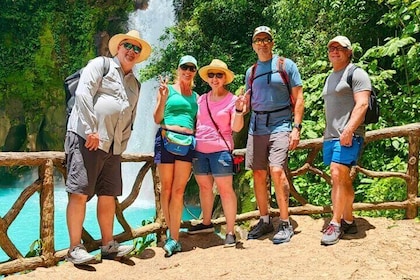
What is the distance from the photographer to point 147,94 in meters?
17.6

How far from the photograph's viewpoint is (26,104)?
17.7 m

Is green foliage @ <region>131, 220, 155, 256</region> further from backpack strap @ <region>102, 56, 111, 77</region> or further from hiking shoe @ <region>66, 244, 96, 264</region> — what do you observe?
backpack strap @ <region>102, 56, 111, 77</region>

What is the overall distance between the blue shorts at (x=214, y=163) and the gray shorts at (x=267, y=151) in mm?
270

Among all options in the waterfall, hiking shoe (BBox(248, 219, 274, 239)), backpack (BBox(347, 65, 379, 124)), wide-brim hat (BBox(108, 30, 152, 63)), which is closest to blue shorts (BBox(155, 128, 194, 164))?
wide-brim hat (BBox(108, 30, 152, 63))

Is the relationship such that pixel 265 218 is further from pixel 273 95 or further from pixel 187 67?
pixel 187 67

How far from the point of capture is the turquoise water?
9.70m

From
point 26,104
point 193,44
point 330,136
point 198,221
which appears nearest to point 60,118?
point 26,104

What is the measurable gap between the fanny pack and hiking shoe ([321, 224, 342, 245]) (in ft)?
4.54

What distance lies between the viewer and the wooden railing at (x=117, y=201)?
3760 mm

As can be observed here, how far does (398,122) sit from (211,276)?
3814 mm

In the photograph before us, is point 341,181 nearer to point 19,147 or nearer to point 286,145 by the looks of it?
point 286,145

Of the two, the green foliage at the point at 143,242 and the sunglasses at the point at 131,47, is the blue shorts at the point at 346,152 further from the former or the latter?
the green foliage at the point at 143,242

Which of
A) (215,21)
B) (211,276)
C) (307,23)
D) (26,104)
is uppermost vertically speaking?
(215,21)

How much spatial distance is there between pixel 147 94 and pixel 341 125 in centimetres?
1404
